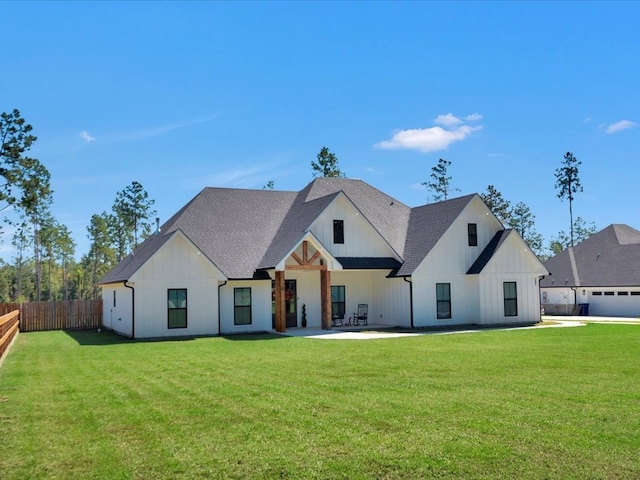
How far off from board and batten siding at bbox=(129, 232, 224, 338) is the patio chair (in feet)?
24.4

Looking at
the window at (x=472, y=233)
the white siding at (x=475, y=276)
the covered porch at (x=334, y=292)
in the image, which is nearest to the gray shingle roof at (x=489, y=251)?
the white siding at (x=475, y=276)

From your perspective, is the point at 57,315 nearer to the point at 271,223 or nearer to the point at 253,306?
the point at 253,306

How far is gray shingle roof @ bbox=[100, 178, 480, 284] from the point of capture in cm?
2778

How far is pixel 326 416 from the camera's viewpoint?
897cm

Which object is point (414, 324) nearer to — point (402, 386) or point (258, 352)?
point (258, 352)

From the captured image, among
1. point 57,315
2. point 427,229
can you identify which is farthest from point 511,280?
point 57,315

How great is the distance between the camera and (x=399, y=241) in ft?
104

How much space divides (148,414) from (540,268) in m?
25.1

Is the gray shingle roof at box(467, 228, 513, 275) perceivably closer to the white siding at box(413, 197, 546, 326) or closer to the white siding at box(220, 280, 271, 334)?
the white siding at box(413, 197, 546, 326)

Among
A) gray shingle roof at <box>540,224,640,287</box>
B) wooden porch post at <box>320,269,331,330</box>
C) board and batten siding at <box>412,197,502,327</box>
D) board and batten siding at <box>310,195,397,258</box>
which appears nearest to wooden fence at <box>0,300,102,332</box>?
wooden porch post at <box>320,269,331,330</box>

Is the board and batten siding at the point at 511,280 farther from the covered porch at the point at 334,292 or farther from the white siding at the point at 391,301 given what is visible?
the covered porch at the point at 334,292

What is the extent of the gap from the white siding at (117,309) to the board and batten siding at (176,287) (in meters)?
1.09

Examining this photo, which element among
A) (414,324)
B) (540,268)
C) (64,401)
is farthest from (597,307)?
(64,401)

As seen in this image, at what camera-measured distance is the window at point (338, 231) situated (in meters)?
28.9
